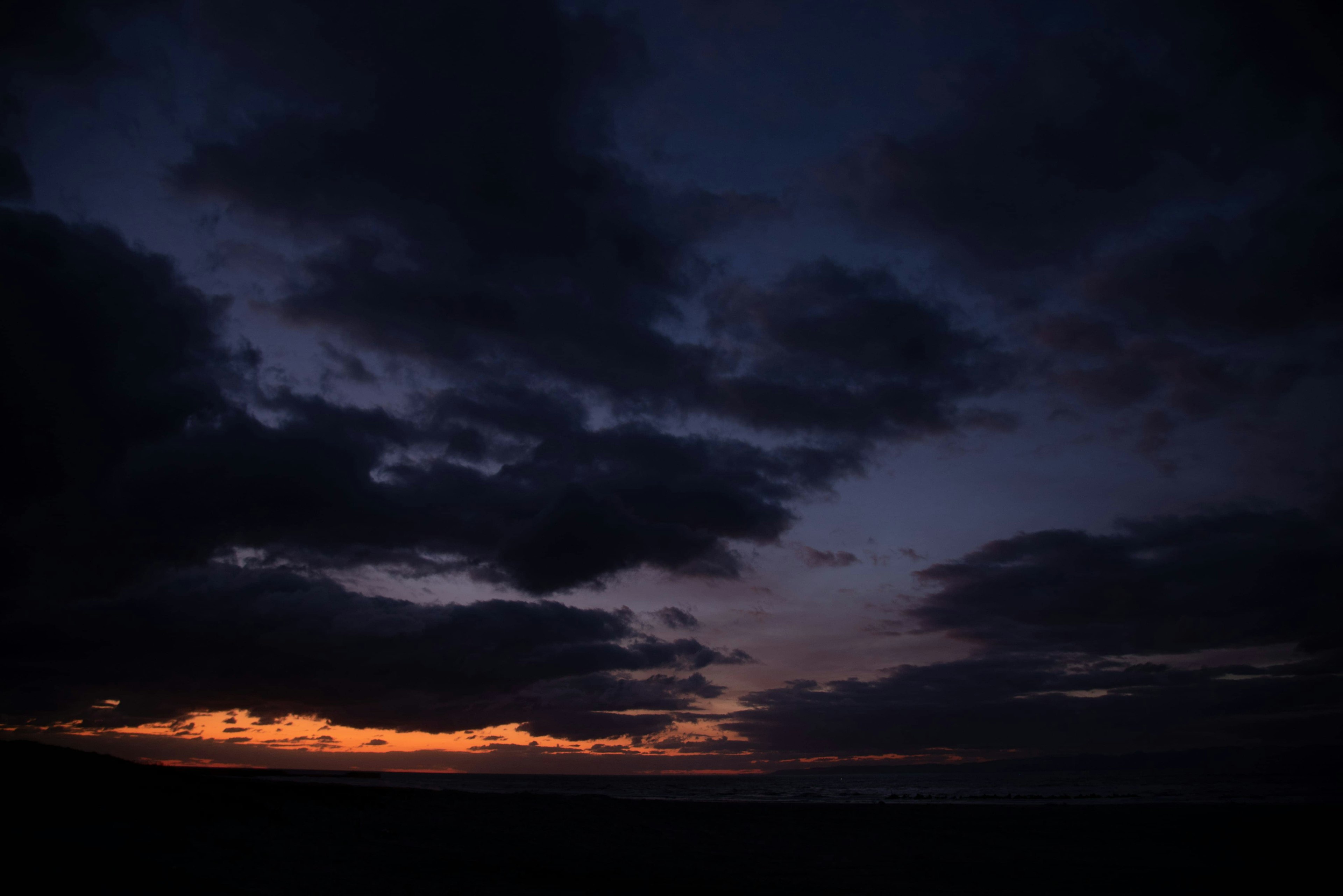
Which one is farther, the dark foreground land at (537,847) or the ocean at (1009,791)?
the ocean at (1009,791)

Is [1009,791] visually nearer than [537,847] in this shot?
No

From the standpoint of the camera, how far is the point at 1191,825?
1646 inches

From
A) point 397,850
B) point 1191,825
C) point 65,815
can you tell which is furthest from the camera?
point 1191,825

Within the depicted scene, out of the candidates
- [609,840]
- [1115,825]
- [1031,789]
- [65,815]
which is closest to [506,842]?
[609,840]

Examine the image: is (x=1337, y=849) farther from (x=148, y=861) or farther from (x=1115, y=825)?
(x=148, y=861)

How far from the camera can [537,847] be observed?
99.7ft

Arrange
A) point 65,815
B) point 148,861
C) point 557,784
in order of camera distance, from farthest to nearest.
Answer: point 557,784 → point 65,815 → point 148,861

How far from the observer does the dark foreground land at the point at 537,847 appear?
2011 centimetres

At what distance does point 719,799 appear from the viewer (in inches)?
3014

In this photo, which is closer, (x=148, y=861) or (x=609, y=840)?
(x=148, y=861)

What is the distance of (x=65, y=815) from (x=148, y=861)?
17.7 feet

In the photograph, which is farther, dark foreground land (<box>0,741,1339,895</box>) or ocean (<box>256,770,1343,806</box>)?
ocean (<box>256,770,1343,806</box>)

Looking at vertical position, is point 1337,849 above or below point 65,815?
below

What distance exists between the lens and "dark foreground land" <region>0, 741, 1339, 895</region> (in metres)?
20.1
